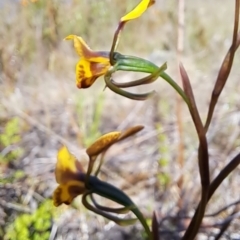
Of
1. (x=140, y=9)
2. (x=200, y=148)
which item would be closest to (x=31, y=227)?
(x=200, y=148)

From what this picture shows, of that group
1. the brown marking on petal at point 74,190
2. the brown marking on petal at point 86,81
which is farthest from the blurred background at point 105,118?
the brown marking on petal at point 86,81

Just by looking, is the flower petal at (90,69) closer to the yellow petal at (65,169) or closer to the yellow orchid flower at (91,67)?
the yellow orchid flower at (91,67)

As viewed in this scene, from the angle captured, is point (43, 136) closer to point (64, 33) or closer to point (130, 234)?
point (130, 234)

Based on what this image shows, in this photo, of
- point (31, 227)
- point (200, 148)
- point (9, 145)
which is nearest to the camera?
point (200, 148)

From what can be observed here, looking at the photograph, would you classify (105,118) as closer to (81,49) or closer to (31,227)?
(31,227)

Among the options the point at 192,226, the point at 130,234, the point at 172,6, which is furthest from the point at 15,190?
the point at 172,6

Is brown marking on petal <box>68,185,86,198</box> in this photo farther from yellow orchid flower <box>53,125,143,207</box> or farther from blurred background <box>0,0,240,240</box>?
blurred background <box>0,0,240,240</box>

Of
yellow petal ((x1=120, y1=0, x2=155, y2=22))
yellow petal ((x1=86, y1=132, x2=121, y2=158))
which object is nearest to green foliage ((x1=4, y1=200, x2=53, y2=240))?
yellow petal ((x1=86, y1=132, x2=121, y2=158))
